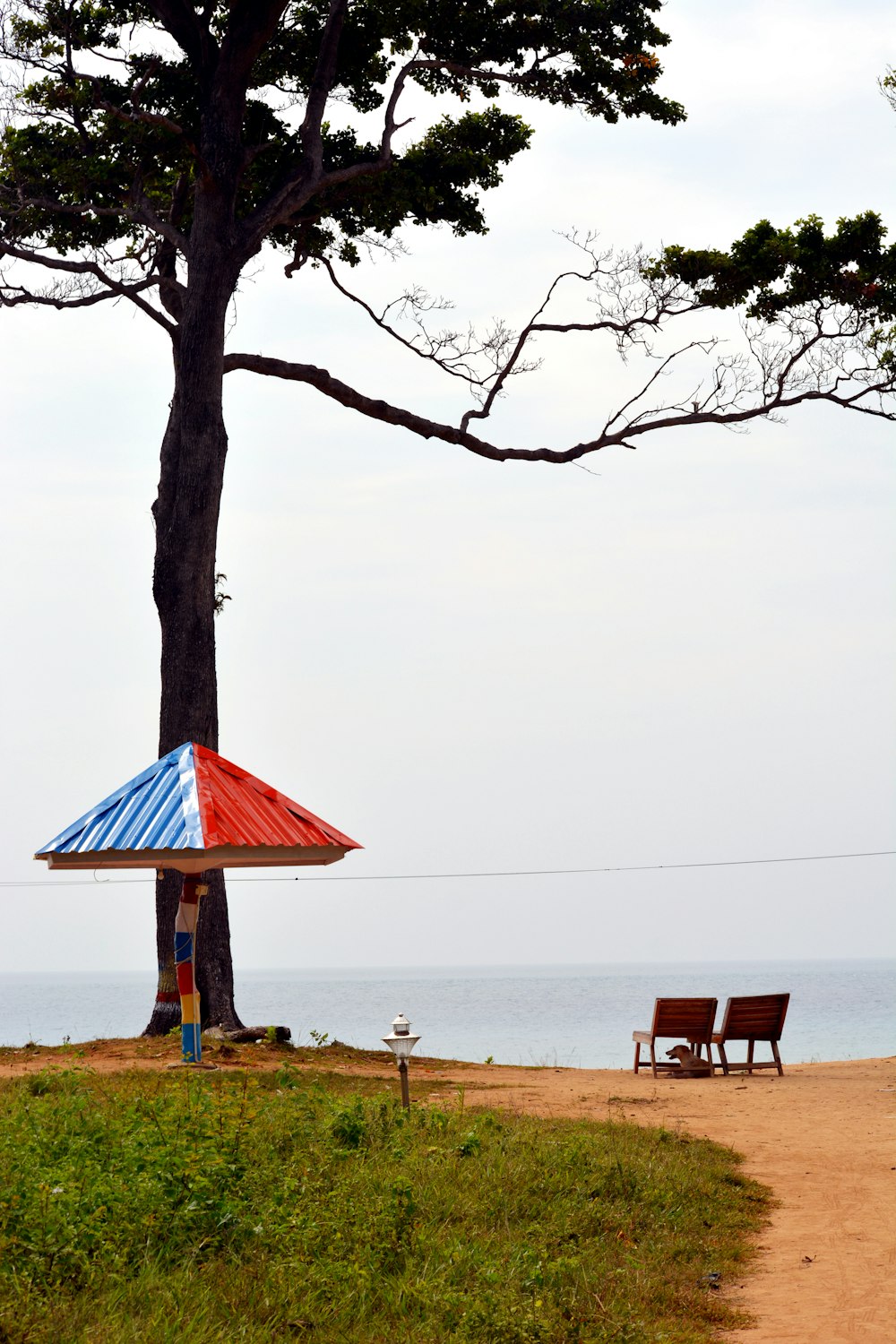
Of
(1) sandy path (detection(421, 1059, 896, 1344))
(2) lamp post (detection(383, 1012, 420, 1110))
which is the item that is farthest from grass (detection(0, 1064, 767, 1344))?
(2) lamp post (detection(383, 1012, 420, 1110))

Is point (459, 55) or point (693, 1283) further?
point (459, 55)

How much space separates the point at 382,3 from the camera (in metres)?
19.2

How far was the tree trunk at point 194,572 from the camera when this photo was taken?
1653cm

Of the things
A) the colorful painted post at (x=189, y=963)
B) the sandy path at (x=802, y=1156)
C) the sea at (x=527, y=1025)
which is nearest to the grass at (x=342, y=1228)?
the sandy path at (x=802, y=1156)

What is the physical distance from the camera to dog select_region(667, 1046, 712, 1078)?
1680 centimetres

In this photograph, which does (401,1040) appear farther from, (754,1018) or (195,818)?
(754,1018)

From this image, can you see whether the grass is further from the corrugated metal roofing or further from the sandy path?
the corrugated metal roofing

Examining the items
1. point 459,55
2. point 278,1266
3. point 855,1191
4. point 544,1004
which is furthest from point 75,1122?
point 544,1004

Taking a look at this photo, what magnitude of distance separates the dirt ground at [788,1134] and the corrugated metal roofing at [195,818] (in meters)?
1.92

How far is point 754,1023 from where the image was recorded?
1689 cm

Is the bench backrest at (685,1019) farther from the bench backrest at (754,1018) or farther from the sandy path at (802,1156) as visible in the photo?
the sandy path at (802,1156)

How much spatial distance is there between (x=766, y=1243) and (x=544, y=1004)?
205ft

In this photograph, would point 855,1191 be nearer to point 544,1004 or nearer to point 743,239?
point 743,239

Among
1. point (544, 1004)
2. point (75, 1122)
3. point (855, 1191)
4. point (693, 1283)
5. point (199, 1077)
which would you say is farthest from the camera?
point (544, 1004)
